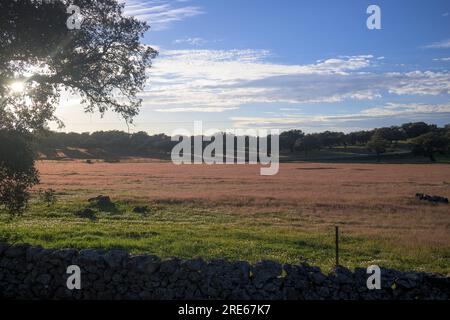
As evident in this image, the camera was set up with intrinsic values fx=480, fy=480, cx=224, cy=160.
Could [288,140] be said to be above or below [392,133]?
below

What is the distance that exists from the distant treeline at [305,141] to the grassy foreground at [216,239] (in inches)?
3852

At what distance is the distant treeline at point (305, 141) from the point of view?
11553 cm

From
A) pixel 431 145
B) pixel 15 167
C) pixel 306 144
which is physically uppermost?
pixel 306 144

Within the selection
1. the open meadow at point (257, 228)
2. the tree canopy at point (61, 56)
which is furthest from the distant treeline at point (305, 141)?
the tree canopy at point (61, 56)

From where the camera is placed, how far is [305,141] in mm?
139375

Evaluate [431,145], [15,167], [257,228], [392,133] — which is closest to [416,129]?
[392,133]

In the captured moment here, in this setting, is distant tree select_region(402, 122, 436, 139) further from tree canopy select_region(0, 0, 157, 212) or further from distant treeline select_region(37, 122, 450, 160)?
tree canopy select_region(0, 0, 157, 212)

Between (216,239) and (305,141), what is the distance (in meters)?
122

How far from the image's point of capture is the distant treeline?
11553 cm

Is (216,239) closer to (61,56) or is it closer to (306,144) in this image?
(61,56)

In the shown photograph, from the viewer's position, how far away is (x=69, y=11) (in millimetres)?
17141

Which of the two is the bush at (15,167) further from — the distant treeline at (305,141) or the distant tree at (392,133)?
the distant tree at (392,133)

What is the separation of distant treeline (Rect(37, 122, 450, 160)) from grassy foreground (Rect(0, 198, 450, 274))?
3852 inches

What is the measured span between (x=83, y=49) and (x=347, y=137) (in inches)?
6072
